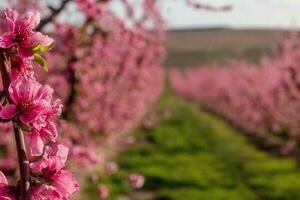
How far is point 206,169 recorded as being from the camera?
17.5m

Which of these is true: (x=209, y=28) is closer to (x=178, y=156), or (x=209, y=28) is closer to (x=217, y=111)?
(x=217, y=111)

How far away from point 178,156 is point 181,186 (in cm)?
576

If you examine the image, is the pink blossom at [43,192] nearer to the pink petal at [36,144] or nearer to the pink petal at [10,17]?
the pink petal at [36,144]

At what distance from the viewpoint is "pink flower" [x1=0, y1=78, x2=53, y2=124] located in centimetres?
193

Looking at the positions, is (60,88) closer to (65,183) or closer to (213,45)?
(65,183)

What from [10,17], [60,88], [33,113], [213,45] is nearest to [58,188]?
[33,113]

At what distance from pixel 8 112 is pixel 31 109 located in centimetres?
7

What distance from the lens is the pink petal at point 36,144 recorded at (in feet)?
6.49

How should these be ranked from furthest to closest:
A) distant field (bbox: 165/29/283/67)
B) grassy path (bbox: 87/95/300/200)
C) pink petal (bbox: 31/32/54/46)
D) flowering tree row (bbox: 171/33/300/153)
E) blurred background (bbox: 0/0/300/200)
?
distant field (bbox: 165/29/283/67) < flowering tree row (bbox: 171/33/300/153) < grassy path (bbox: 87/95/300/200) < blurred background (bbox: 0/0/300/200) < pink petal (bbox: 31/32/54/46)

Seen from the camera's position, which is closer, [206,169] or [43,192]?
[43,192]

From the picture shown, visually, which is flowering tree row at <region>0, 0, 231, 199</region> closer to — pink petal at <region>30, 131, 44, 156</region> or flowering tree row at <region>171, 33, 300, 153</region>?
pink petal at <region>30, 131, 44, 156</region>

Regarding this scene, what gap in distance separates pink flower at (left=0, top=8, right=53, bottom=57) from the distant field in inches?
4543

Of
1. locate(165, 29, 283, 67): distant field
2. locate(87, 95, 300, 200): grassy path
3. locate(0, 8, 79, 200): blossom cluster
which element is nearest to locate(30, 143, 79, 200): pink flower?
locate(0, 8, 79, 200): blossom cluster

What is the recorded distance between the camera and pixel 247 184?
49.1ft
